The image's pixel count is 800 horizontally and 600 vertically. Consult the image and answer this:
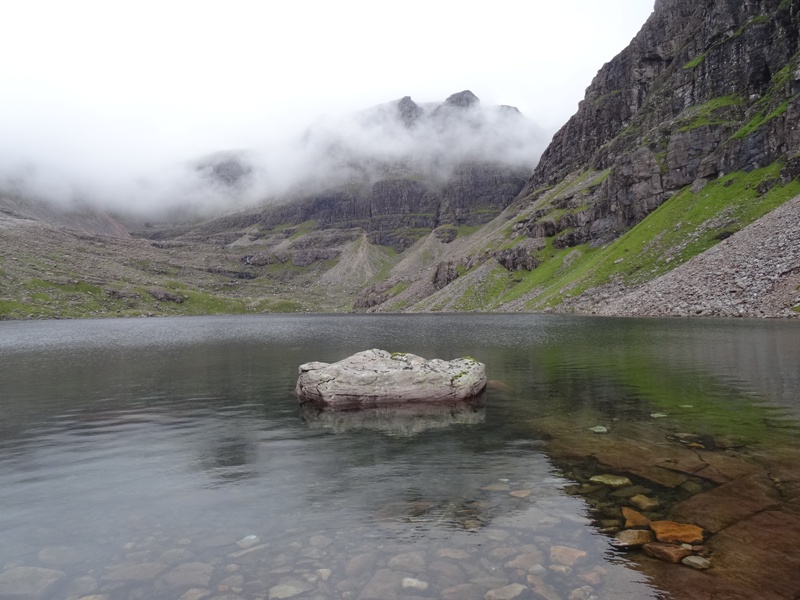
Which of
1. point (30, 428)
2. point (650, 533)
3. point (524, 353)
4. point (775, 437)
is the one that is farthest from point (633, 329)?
point (30, 428)

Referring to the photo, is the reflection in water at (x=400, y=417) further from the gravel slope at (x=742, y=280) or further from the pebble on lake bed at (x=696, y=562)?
the gravel slope at (x=742, y=280)

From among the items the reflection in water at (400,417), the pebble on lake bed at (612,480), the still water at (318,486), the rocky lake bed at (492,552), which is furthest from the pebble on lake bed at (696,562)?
the reflection in water at (400,417)

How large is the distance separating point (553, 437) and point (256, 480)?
14989 mm

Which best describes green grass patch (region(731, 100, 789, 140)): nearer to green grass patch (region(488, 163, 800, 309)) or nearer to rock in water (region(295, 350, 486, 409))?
green grass patch (region(488, 163, 800, 309))

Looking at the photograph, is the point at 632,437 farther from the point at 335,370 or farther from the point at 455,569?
the point at 335,370

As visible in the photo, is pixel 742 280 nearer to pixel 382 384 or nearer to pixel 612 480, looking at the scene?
pixel 382 384

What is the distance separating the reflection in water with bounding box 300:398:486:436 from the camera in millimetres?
29016

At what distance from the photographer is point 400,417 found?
31.6 m

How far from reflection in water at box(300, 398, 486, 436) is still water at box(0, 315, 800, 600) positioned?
0.88 feet

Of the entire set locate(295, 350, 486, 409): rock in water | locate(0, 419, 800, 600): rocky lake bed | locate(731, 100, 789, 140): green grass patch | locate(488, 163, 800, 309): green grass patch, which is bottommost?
locate(0, 419, 800, 600): rocky lake bed

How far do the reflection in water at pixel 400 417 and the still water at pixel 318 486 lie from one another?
27 cm

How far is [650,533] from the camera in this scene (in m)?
13.9

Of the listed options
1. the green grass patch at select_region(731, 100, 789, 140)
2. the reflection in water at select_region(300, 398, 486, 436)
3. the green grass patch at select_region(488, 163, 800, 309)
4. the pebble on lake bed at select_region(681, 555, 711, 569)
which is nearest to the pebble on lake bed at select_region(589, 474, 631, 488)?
the pebble on lake bed at select_region(681, 555, 711, 569)

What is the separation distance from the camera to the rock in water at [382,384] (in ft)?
115
